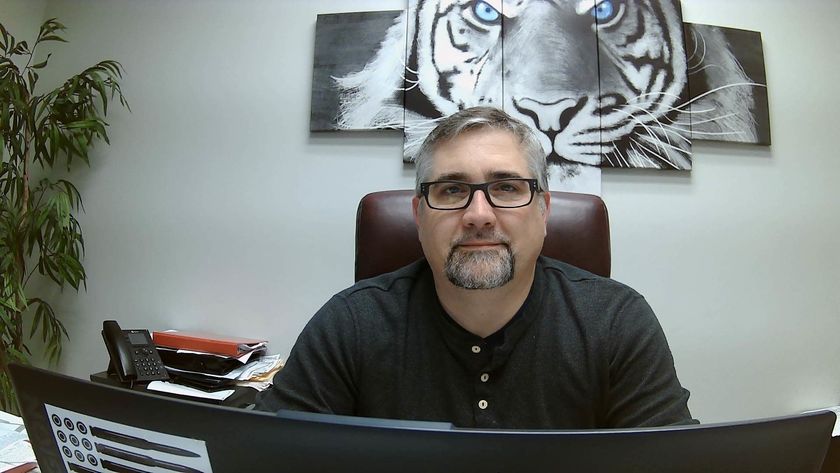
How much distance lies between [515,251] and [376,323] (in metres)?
0.32

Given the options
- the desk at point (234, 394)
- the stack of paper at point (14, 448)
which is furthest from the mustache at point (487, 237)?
the desk at point (234, 394)

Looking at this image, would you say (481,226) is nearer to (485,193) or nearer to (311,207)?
(485,193)

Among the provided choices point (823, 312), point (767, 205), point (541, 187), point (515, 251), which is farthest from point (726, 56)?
point (515, 251)

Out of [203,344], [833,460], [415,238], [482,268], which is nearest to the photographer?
[833,460]

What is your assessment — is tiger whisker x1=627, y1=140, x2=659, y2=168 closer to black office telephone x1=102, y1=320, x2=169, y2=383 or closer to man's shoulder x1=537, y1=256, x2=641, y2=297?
man's shoulder x1=537, y1=256, x2=641, y2=297

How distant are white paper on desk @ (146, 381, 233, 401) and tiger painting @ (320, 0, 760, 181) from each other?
1.12m

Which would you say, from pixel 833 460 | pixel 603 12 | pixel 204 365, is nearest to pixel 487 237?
pixel 833 460

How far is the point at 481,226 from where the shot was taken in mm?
863

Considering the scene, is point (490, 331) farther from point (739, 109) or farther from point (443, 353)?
point (739, 109)

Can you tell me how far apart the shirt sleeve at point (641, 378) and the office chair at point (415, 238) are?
9.3 inches

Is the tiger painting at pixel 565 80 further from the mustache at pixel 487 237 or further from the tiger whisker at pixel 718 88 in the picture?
the mustache at pixel 487 237

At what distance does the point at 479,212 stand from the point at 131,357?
50.0 inches

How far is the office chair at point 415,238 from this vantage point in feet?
3.66

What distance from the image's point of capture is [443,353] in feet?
2.91
